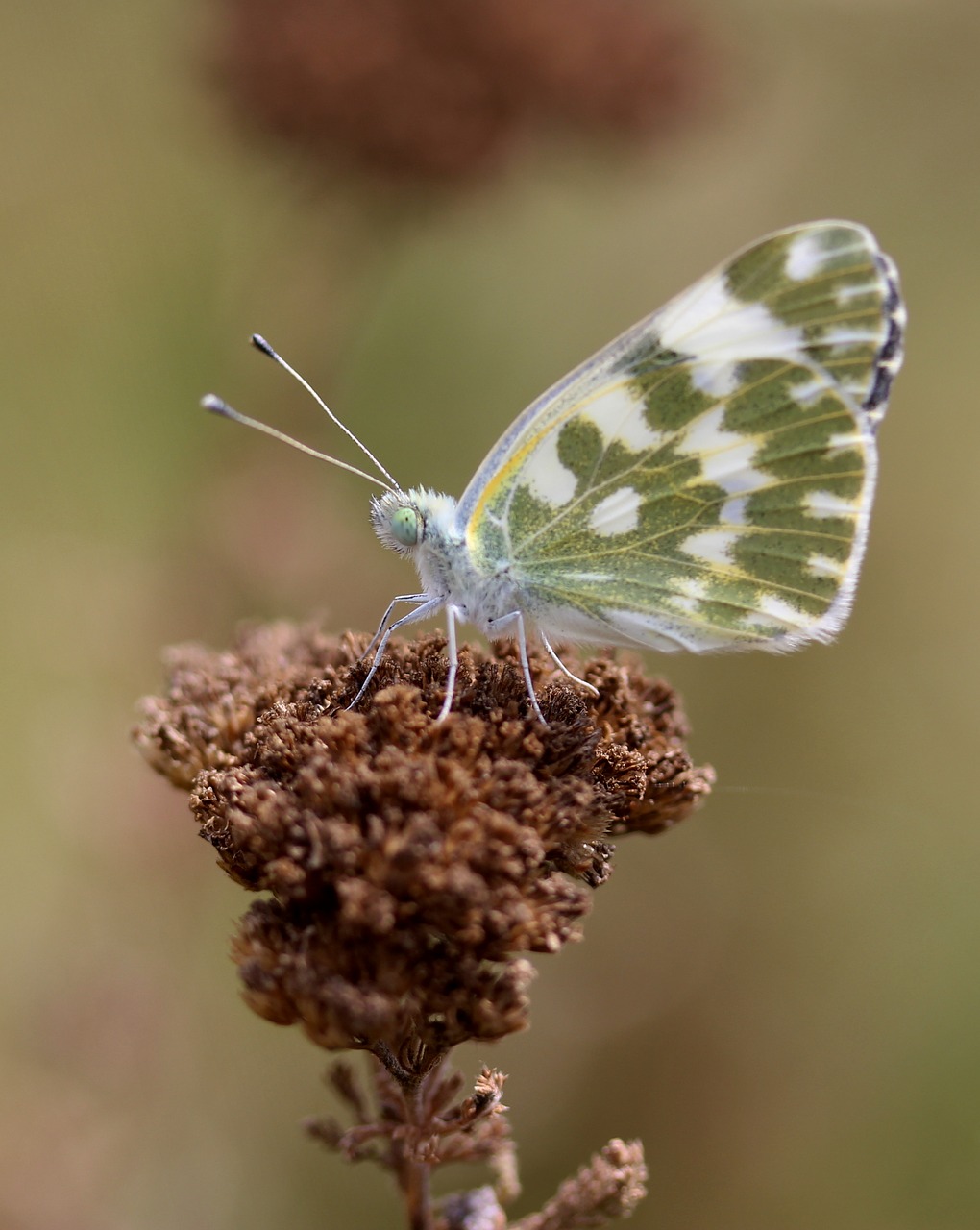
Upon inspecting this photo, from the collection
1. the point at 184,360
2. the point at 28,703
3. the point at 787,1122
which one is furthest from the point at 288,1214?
the point at 184,360

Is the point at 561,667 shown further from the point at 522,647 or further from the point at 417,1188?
the point at 417,1188

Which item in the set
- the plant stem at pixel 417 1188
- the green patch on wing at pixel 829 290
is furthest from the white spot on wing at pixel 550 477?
the plant stem at pixel 417 1188

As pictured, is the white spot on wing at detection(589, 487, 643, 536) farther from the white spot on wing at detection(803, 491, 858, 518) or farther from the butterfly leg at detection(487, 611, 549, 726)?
the white spot on wing at detection(803, 491, 858, 518)

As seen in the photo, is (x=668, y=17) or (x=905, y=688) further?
(x=905, y=688)

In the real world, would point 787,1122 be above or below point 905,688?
below

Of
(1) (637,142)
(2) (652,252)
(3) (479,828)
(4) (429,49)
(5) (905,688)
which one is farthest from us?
(2) (652,252)

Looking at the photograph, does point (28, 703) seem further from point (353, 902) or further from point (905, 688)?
point (905, 688)
